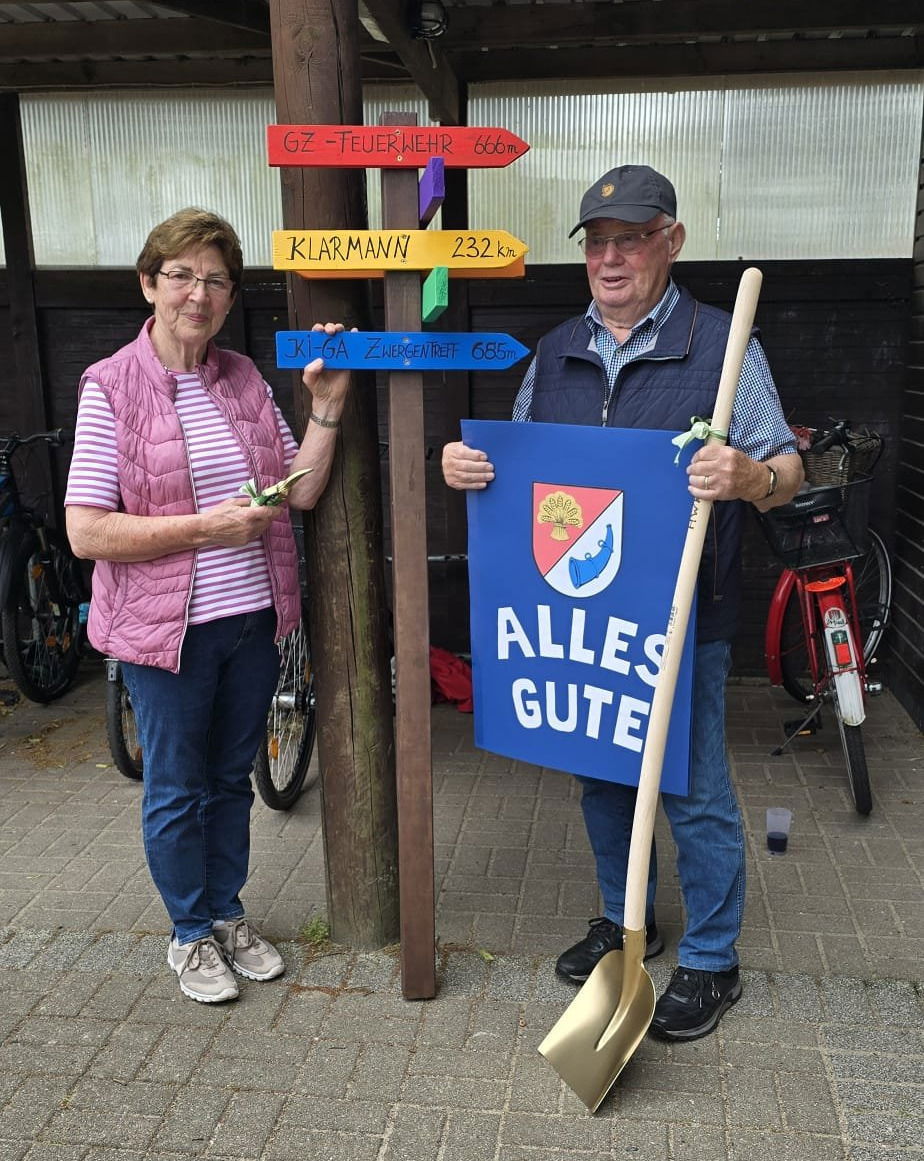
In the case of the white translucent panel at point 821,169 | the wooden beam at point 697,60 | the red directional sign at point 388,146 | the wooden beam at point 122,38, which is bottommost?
the red directional sign at point 388,146

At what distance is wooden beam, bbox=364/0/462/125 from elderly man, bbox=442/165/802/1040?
1946 millimetres

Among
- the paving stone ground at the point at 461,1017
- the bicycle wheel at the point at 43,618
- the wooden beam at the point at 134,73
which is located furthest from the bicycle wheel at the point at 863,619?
the wooden beam at the point at 134,73

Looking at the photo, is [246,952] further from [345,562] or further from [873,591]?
[873,591]

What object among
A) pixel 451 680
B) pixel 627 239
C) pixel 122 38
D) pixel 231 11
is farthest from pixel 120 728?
pixel 122 38

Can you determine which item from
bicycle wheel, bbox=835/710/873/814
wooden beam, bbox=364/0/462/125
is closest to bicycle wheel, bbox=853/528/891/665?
bicycle wheel, bbox=835/710/873/814

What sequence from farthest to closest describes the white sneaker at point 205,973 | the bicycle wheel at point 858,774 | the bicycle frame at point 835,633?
the bicycle frame at point 835,633 → the bicycle wheel at point 858,774 → the white sneaker at point 205,973

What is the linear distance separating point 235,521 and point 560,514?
827mm

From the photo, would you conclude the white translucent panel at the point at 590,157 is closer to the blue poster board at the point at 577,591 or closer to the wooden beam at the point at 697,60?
the wooden beam at the point at 697,60

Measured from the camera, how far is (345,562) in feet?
10.3

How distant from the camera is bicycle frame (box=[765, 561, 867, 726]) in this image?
14.3 feet

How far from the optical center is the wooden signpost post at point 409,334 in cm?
265

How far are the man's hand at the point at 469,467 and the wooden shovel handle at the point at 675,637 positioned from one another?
56 centimetres

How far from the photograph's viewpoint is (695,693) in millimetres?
2848

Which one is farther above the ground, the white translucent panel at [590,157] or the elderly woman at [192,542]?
the white translucent panel at [590,157]
